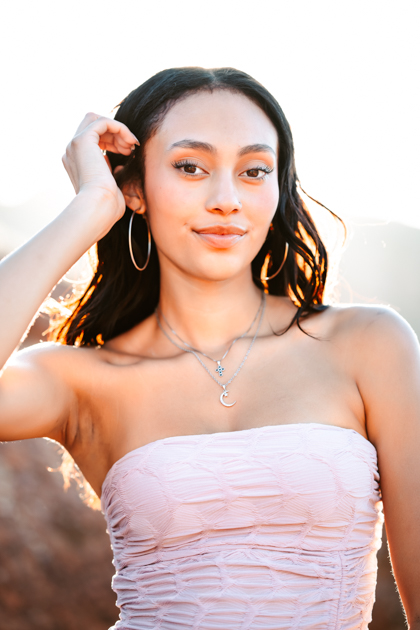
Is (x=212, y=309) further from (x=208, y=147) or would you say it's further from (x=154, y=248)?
(x=208, y=147)

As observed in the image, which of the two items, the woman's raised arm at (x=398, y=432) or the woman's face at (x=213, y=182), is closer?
the woman's raised arm at (x=398, y=432)

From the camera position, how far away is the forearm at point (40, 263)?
1.92 metres

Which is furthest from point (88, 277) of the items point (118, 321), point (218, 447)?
point (218, 447)

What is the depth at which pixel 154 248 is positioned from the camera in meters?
2.92

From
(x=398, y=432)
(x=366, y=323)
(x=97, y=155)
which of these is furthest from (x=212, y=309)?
(x=398, y=432)

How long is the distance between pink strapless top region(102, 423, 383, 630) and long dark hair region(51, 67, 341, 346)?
0.68 meters

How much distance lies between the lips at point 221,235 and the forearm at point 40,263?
0.39 meters

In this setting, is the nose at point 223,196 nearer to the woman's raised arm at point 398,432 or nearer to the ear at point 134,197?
the ear at point 134,197

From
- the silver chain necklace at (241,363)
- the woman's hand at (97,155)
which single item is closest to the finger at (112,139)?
the woman's hand at (97,155)

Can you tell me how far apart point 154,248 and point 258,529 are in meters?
1.43

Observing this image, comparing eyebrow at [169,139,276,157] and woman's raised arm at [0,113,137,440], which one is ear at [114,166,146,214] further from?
eyebrow at [169,139,276,157]

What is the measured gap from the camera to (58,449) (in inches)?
192

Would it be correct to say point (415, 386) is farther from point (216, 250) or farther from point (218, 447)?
point (216, 250)

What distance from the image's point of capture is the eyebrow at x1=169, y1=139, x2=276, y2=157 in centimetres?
230
